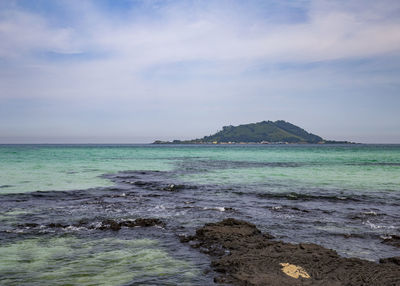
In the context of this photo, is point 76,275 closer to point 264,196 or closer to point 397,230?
point 397,230

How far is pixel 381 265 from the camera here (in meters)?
6.01

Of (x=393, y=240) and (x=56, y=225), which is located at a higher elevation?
(x=393, y=240)

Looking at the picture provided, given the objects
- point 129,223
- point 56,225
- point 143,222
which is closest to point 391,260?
point 143,222

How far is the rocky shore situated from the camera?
5390 mm

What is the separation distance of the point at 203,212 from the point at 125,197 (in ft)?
16.9

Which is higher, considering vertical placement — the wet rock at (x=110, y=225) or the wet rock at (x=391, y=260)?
the wet rock at (x=391, y=260)

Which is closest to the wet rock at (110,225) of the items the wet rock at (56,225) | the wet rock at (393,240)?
the wet rock at (56,225)

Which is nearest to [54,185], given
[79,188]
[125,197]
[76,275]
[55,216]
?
[79,188]

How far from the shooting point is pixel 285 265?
596 centimetres

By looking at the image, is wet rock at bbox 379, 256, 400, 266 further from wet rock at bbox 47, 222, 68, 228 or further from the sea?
wet rock at bbox 47, 222, 68, 228

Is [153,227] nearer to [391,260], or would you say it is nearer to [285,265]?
[285,265]

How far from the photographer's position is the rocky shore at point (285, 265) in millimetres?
5390

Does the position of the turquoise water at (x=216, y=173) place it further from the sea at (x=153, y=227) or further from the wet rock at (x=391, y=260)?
the wet rock at (x=391, y=260)

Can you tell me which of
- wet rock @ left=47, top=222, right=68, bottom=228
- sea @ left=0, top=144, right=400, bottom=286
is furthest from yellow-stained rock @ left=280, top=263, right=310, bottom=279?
wet rock @ left=47, top=222, right=68, bottom=228
